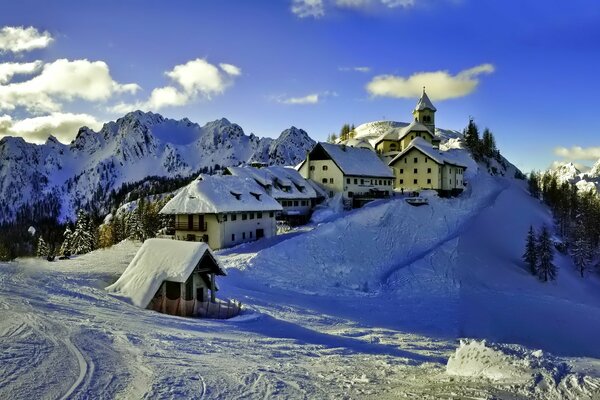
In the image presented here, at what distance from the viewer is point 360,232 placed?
5778cm

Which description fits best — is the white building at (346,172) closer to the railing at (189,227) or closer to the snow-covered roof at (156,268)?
the railing at (189,227)

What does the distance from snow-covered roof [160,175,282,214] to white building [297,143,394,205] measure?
16186mm

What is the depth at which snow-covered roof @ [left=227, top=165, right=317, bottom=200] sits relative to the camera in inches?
2653

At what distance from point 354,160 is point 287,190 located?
15656 mm

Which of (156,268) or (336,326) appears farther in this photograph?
(336,326)

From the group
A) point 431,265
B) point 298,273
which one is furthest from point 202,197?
point 431,265

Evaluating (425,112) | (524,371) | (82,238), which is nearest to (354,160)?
(425,112)

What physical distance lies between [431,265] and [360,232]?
1014 centimetres

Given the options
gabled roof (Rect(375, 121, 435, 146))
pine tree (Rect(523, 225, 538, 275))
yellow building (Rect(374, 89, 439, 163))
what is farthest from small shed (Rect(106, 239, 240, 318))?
gabled roof (Rect(375, 121, 435, 146))

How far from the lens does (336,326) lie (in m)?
29.0

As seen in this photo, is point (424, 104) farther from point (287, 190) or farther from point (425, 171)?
point (287, 190)

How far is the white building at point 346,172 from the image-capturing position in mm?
75062

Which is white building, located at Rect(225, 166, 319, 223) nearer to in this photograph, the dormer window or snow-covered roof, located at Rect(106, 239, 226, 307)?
the dormer window

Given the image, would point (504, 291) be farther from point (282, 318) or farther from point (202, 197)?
point (202, 197)
